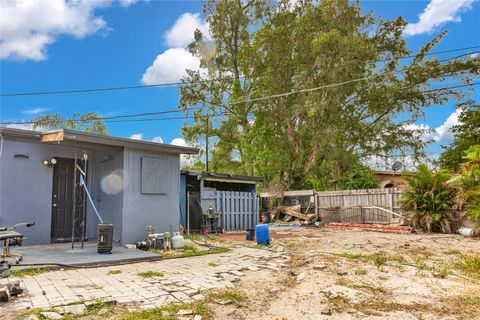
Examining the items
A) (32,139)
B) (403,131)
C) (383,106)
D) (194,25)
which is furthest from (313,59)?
(32,139)

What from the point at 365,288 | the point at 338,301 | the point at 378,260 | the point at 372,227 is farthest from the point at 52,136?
the point at 372,227

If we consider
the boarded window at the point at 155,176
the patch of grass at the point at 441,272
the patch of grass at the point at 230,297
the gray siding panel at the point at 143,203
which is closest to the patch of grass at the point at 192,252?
the gray siding panel at the point at 143,203

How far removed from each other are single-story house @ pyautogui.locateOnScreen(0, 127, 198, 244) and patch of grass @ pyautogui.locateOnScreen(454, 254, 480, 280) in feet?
21.5

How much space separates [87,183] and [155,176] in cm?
186

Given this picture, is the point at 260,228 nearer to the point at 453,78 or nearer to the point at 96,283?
the point at 96,283

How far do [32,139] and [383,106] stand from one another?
794 inches

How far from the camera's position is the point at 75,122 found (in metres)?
24.8

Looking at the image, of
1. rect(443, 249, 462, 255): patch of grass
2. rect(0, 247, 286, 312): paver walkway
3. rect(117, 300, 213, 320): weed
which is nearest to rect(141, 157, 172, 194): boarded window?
rect(0, 247, 286, 312): paver walkway

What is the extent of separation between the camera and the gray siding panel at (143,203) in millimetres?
8484

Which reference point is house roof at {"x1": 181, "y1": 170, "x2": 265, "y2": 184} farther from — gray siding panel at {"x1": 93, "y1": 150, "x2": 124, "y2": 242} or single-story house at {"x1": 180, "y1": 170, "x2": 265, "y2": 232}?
gray siding panel at {"x1": 93, "y1": 150, "x2": 124, "y2": 242}

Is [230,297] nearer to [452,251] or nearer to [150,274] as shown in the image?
[150,274]

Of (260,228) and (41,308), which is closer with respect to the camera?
(41,308)

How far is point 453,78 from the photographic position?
805 inches

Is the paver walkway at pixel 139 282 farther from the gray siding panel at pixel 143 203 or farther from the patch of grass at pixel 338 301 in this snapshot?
the gray siding panel at pixel 143 203
